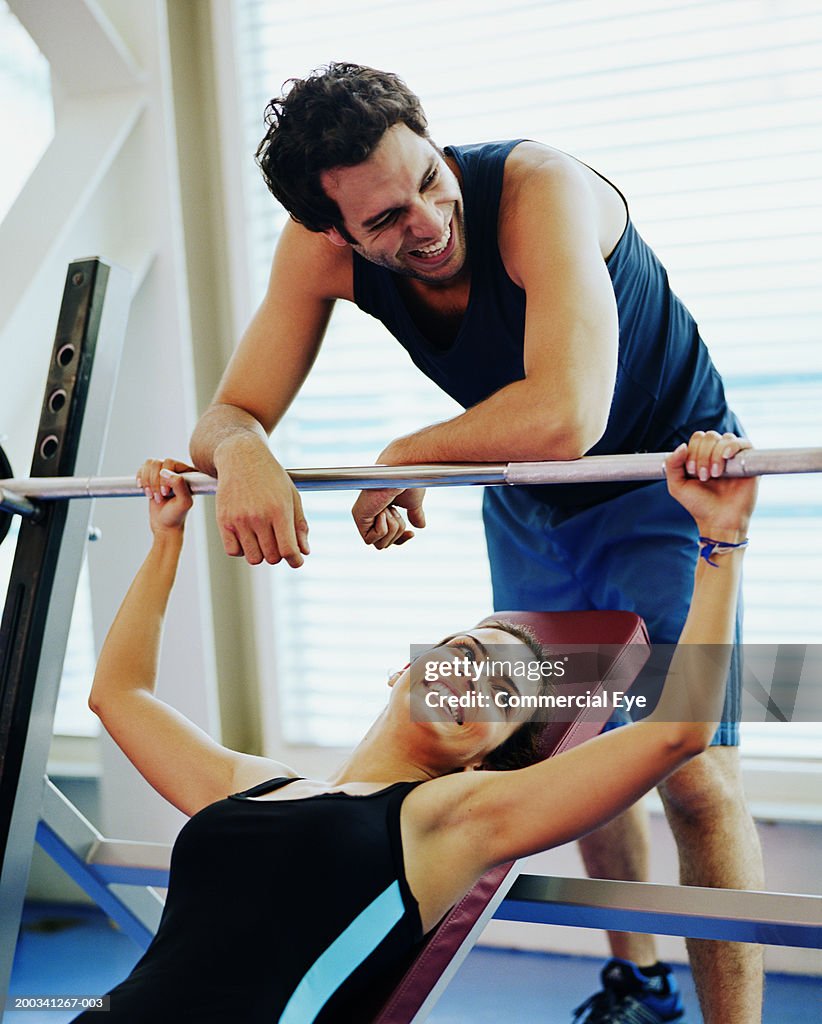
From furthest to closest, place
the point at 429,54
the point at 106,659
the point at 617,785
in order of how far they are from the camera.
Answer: the point at 429,54 → the point at 106,659 → the point at 617,785

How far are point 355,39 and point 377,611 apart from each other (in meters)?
1.49

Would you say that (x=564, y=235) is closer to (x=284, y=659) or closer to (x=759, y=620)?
(x=759, y=620)

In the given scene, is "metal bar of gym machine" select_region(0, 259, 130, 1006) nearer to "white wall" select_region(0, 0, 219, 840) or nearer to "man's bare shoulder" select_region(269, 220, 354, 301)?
"man's bare shoulder" select_region(269, 220, 354, 301)

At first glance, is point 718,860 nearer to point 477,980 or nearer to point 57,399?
point 477,980

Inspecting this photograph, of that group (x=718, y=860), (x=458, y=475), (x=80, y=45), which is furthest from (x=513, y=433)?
(x=80, y=45)

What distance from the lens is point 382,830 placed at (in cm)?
127

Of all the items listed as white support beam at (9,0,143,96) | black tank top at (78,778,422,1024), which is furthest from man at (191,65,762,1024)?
white support beam at (9,0,143,96)

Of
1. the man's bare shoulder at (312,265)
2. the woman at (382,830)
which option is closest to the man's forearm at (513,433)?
the woman at (382,830)

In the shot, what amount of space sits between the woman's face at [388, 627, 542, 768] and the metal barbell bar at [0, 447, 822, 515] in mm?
254

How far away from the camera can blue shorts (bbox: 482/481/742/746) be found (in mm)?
1656

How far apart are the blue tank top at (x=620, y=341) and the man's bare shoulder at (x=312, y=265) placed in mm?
41

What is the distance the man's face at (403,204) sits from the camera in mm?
1389

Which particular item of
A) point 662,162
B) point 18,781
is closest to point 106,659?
point 18,781

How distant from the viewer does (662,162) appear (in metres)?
2.38
